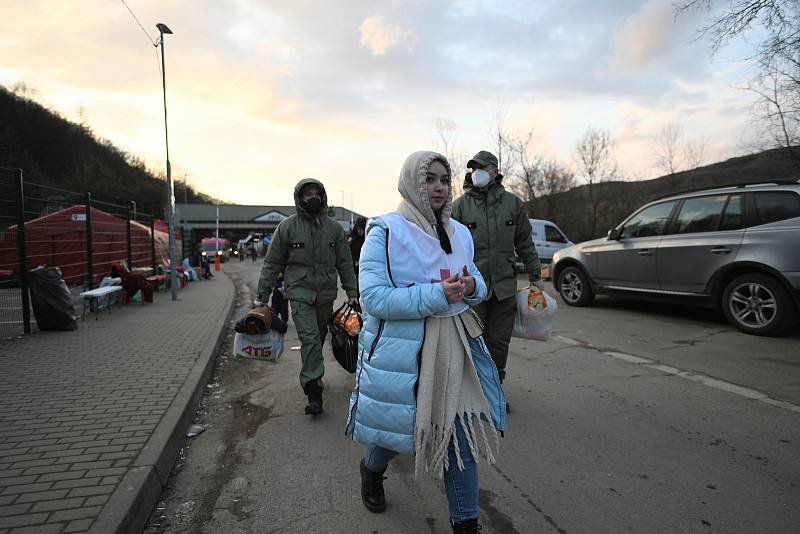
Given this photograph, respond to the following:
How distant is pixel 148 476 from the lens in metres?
2.79

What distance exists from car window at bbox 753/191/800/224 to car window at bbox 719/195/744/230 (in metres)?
0.20

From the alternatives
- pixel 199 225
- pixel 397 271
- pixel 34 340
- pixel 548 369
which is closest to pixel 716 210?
pixel 548 369

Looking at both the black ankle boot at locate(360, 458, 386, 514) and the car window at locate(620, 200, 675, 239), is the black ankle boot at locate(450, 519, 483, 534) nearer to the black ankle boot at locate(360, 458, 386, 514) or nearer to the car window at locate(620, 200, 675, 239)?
the black ankle boot at locate(360, 458, 386, 514)

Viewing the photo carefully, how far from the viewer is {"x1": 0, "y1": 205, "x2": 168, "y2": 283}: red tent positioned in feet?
33.5

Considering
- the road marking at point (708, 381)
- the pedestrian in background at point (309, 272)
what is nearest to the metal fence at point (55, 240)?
the pedestrian in background at point (309, 272)

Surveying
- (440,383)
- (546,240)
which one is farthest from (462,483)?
(546,240)

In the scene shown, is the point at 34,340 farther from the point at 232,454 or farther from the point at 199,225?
the point at 199,225

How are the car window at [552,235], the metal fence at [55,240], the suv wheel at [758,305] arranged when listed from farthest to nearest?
the car window at [552,235]
the metal fence at [55,240]
the suv wheel at [758,305]

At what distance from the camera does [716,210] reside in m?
6.98

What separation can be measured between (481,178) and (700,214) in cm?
518

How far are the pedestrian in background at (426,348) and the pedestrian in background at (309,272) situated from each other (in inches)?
75.8

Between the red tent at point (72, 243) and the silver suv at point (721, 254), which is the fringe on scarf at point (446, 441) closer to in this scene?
the silver suv at point (721, 254)

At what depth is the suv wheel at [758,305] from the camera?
20.0 feet

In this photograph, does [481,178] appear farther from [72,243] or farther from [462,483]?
[72,243]
